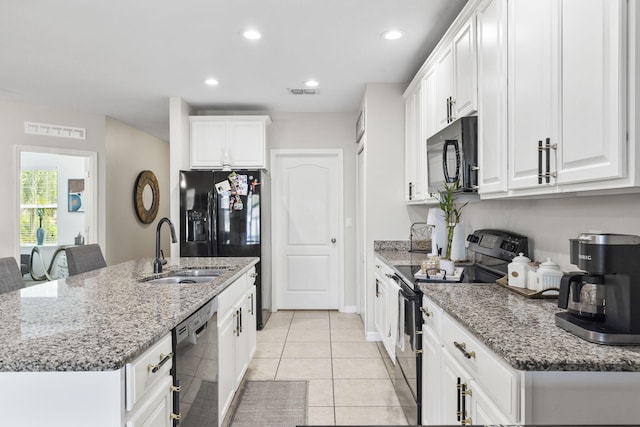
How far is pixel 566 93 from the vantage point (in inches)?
53.8

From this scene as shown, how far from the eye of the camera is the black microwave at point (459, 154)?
7.14 feet

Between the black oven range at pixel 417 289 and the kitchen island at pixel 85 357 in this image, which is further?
the black oven range at pixel 417 289

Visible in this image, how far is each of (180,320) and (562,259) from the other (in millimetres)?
1726

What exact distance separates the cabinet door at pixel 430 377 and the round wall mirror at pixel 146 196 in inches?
208

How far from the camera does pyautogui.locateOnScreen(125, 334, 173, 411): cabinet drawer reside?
1104mm

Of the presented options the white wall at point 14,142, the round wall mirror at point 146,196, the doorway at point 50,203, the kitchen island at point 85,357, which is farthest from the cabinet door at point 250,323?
the doorway at point 50,203

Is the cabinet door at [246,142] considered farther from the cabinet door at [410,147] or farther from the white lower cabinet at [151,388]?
the white lower cabinet at [151,388]

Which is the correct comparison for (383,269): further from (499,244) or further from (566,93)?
(566,93)

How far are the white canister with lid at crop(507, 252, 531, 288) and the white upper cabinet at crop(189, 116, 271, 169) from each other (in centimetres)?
319

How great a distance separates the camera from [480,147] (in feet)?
6.96

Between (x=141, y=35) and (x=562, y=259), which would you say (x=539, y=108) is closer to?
(x=562, y=259)

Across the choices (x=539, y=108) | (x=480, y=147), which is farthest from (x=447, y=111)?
(x=539, y=108)

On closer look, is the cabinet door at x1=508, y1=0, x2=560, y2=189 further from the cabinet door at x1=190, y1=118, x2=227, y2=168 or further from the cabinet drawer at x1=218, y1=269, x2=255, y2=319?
the cabinet door at x1=190, y1=118, x2=227, y2=168

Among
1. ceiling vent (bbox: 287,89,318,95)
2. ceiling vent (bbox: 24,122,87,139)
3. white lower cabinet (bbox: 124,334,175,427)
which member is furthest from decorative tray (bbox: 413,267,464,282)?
ceiling vent (bbox: 24,122,87,139)
